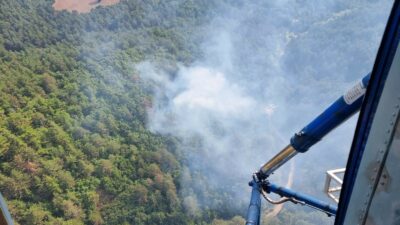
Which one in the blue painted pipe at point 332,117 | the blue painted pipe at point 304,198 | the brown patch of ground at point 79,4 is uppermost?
the brown patch of ground at point 79,4

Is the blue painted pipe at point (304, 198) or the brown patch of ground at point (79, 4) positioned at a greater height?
the brown patch of ground at point (79, 4)

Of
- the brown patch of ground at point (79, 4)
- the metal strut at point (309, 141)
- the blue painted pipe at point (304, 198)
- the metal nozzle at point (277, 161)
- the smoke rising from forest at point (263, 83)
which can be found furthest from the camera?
the brown patch of ground at point (79, 4)

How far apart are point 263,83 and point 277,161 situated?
53.9 metres

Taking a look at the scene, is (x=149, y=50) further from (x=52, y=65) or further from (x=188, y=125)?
(x=52, y=65)

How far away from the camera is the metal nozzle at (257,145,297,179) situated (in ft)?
16.7

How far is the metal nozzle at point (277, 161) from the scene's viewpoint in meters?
5.09

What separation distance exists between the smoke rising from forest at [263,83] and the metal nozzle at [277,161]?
3152cm

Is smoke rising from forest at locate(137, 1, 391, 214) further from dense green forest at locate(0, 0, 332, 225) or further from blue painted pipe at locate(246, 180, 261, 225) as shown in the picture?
blue painted pipe at locate(246, 180, 261, 225)

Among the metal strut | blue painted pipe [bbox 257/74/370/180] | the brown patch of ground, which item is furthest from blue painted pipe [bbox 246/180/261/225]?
the brown patch of ground

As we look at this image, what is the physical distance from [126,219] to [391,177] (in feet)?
103

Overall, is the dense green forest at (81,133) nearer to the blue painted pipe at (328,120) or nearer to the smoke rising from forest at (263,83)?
the smoke rising from forest at (263,83)

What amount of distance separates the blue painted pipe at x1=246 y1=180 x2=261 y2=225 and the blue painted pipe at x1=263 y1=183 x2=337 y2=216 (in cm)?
15

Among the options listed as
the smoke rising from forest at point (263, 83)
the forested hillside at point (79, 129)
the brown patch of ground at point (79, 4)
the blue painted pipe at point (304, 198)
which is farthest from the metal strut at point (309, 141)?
the brown patch of ground at point (79, 4)

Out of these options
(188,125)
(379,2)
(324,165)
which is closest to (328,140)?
(324,165)
